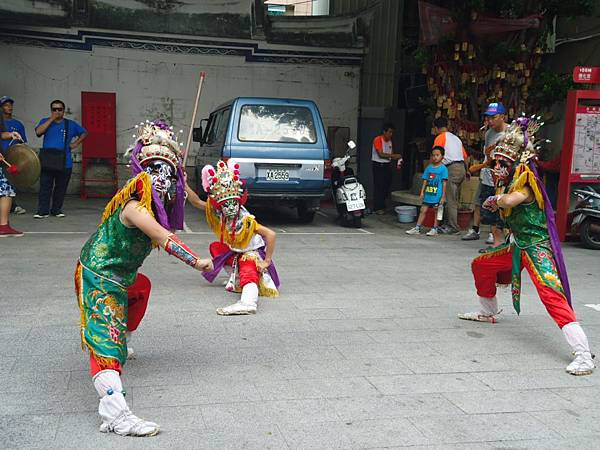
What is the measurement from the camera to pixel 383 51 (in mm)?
15227

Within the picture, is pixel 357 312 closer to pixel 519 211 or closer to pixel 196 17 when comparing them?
pixel 519 211

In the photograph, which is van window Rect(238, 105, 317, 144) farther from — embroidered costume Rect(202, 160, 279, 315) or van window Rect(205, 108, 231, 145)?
embroidered costume Rect(202, 160, 279, 315)

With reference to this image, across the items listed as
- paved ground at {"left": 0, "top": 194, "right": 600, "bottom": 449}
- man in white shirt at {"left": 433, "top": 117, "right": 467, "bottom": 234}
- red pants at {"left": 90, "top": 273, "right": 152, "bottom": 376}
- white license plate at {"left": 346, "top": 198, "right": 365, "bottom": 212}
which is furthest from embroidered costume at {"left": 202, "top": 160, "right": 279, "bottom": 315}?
man in white shirt at {"left": 433, "top": 117, "right": 467, "bottom": 234}

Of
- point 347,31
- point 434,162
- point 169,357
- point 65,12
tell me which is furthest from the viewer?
point 347,31

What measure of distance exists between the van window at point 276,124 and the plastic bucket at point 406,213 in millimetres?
2139

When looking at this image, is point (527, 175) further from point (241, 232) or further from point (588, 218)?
point (588, 218)

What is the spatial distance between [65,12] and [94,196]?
11.6 ft

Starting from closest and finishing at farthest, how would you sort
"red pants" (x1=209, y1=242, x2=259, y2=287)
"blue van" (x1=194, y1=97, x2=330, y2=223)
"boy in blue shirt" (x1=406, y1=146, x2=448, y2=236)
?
"red pants" (x1=209, y1=242, x2=259, y2=287) < "blue van" (x1=194, y1=97, x2=330, y2=223) < "boy in blue shirt" (x1=406, y1=146, x2=448, y2=236)

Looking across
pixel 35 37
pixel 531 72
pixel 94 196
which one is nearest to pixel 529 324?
pixel 531 72

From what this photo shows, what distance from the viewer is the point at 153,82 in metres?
14.3

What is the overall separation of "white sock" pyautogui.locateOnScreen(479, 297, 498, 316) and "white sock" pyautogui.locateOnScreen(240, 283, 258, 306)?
1.83 metres

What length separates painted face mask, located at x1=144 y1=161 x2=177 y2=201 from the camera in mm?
3934

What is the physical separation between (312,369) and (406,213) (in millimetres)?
7699

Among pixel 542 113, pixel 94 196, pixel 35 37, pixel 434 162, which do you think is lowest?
pixel 94 196
